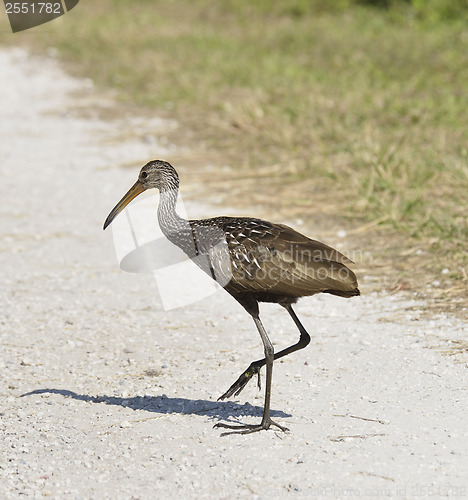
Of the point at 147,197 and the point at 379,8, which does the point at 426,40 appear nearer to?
the point at 379,8

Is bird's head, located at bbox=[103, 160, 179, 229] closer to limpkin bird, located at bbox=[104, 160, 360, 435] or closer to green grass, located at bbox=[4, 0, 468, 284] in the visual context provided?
limpkin bird, located at bbox=[104, 160, 360, 435]

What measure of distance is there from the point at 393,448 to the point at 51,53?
1399cm

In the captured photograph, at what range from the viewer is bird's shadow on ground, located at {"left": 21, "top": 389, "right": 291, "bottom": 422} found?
479 cm

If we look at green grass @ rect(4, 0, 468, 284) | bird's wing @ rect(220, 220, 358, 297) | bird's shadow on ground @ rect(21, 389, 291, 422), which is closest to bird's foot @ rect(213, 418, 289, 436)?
bird's shadow on ground @ rect(21, 389, 291, 422)

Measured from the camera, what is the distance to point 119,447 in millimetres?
4367

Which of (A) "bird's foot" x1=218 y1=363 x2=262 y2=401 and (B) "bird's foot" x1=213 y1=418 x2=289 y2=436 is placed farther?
(A) "bird's foot" x1=218 y1=363 x2=262 y2=401

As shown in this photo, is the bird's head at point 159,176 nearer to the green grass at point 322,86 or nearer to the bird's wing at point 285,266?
the bird's wing at point 285,266

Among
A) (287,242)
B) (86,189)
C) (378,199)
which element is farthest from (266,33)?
(287,242)
